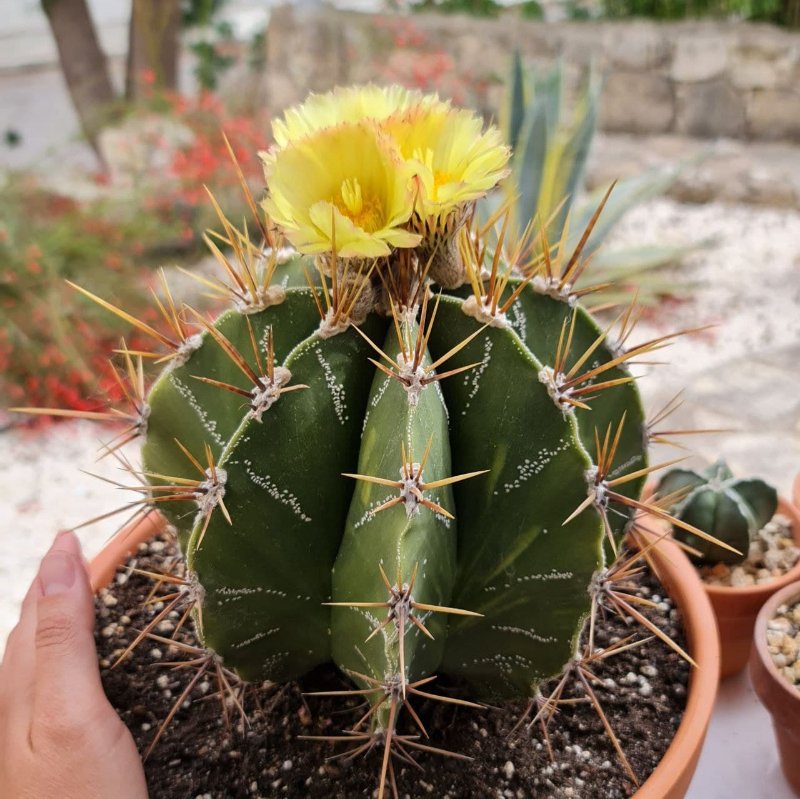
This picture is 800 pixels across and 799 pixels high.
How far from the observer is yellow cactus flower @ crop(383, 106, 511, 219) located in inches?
20.0

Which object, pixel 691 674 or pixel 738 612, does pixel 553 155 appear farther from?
pixel 691 674

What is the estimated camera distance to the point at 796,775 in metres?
0.82

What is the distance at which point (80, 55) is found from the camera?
3316 millimetres

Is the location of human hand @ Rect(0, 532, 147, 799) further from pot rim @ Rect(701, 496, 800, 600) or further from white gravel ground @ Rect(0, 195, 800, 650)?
white gravel ground @ Rect(0, 195, 800, 650)

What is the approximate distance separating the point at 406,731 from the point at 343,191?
429 mm

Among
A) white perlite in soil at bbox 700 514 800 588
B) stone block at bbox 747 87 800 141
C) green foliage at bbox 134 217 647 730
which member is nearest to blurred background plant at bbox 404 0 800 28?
stone block at bbox 747 87 800 141

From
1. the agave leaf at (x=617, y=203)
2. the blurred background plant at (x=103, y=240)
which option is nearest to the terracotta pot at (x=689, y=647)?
the blurred background plant at (x=103, y=240)

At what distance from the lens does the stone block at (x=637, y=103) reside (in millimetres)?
3641

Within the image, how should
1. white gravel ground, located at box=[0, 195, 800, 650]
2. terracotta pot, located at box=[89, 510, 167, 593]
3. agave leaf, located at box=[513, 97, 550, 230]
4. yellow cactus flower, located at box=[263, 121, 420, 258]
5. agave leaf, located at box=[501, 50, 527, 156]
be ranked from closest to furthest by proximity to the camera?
yellow cactus flower, located at box=[263, 121, 420, 258], terracotta pot, located at box=[89, 510, 167, 593], white gravel ground, located at box=[0, 195, 800, 650], agave leaf, located at box=[513, 97, 550, 230], agave leaf, located at box=[501, 50, 527, 156]

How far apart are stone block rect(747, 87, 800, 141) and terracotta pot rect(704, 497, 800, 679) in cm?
313

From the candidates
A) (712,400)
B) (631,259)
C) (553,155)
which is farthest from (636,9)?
(712,400)

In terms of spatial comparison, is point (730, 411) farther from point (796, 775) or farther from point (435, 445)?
point (435, 445)

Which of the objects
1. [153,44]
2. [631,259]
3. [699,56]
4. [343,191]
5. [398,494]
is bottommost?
[631,259]

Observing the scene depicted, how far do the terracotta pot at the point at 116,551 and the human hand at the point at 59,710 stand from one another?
92 mm
